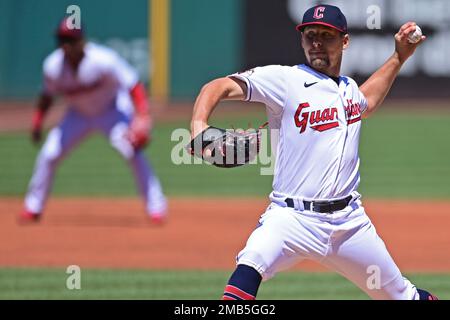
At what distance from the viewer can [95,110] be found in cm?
1058

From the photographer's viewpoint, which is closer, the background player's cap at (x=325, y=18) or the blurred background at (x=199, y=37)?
the background player's cap at (x=325, y=18)

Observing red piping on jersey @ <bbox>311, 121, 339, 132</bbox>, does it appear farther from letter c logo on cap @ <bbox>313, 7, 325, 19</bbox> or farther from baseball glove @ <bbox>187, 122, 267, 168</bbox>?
letter c logo on cap @ <bbox>313, 7, 325, 19</bbox>

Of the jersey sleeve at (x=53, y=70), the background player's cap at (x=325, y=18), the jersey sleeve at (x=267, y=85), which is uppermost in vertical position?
the background player's cap at (x=325, y=18)

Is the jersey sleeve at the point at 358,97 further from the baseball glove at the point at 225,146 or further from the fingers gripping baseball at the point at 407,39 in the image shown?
the baseball glove at the point at 225,146

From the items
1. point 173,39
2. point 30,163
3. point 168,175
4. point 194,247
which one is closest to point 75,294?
point 194,247

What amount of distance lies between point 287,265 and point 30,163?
1232cm

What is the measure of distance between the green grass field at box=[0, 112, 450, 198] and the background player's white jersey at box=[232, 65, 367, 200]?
8.58 metres

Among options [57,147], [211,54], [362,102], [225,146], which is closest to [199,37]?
[211,54]

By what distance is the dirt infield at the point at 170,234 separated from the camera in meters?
9.01

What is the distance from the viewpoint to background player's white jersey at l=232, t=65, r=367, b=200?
485 cm

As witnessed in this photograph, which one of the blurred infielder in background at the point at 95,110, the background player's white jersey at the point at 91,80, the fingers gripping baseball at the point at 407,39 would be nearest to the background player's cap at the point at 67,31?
the blurred infielder in background at the point at 95,110

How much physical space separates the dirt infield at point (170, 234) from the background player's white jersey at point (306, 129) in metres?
3.91
